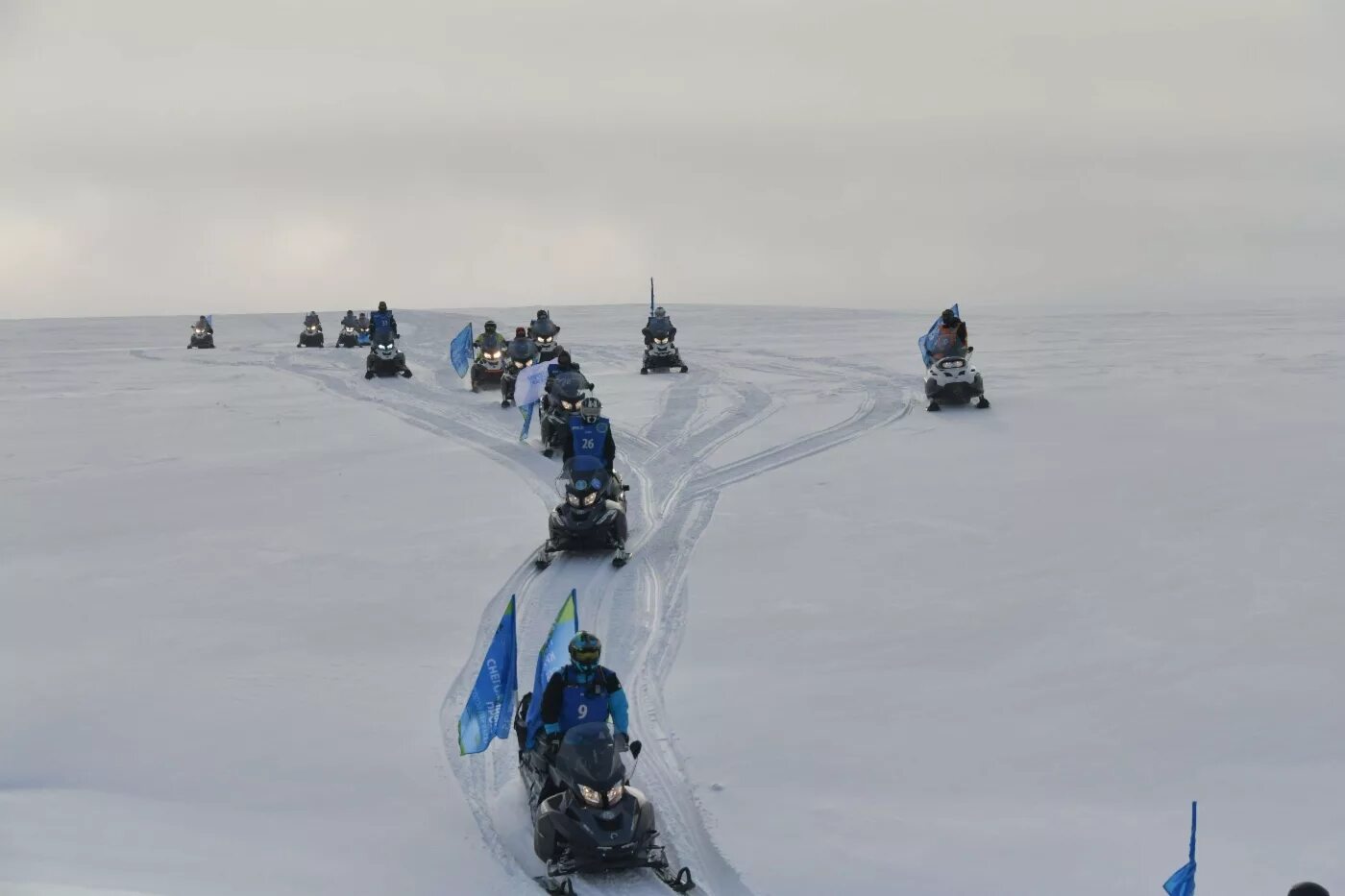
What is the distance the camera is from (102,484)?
69.8 feet

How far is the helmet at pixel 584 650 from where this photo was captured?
9375 millimetres

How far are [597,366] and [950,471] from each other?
62.7 feet

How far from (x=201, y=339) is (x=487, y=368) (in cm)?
2637

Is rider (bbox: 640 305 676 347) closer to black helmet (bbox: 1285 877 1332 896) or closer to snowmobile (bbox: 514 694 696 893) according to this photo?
snowmobile (bbox: 514 694 696 893)

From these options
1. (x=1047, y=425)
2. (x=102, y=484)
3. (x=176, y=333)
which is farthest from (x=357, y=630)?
(x=176, y=333)

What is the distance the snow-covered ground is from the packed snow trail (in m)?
0.06

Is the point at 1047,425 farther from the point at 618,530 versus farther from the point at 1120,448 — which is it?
the point at 618,530

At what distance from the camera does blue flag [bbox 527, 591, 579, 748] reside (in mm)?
9703

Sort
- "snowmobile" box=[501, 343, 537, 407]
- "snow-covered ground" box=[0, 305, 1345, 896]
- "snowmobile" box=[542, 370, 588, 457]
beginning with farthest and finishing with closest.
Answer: "snowmobile" box=[501, 343, 537, 407], "snowmobile" box=[542, 370, 588, 457], "snow-covered ground" box=[0, 305, 1345, 896]

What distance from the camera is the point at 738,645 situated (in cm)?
1303

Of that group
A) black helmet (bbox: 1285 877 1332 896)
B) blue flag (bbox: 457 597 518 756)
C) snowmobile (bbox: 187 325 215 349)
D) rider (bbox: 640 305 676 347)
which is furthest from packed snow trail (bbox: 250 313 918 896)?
snowmobile (bbox: 187 325 215 349)

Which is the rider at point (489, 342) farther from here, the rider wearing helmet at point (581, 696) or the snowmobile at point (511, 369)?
the rider wearing helmet at point (581, 696)

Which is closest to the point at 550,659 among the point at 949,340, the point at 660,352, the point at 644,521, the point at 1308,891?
the point at 1308,891

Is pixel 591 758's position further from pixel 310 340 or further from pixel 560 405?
pixel 310 340
